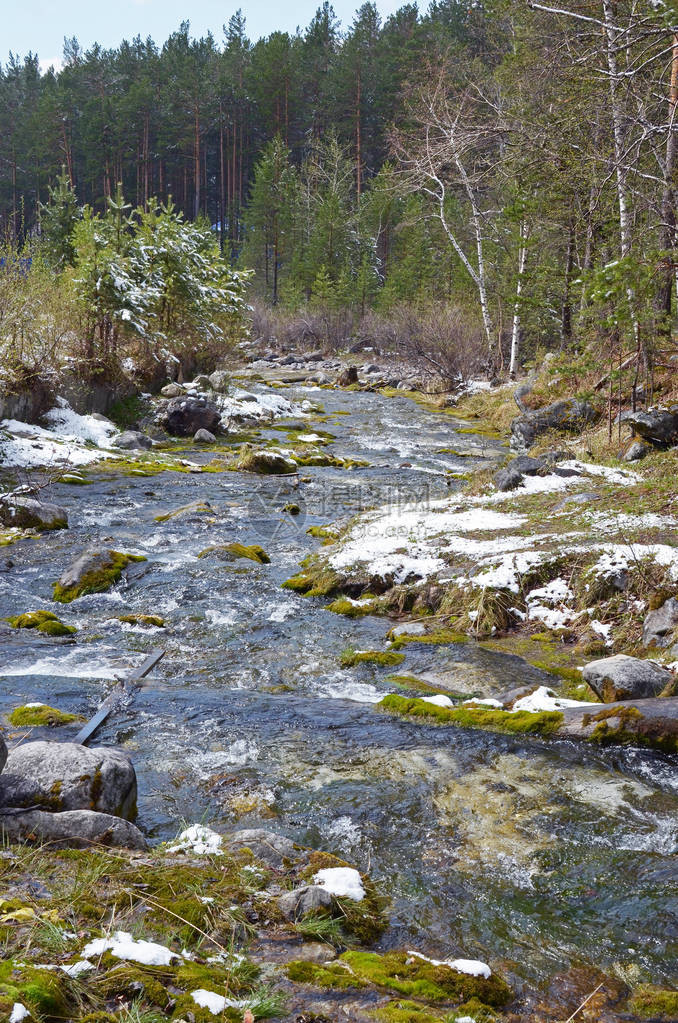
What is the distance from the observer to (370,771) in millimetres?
5199

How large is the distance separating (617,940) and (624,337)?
36.3 ft

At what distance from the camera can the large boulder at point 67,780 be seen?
393cm

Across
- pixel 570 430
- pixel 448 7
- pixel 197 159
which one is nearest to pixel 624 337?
pixel 570 430

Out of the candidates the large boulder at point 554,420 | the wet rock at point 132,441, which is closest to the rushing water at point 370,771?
the large boulder at point 554,420

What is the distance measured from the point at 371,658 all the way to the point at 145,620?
107 inches

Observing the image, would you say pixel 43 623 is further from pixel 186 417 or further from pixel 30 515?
pixel 186 417

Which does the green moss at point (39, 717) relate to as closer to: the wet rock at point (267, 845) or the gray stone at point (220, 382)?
the wet rock at point (267, 845)

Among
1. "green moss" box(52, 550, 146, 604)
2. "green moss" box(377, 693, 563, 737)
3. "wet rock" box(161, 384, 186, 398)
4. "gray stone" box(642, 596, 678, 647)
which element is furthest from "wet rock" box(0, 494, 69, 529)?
"wet rock" box(161, 384, 186, 398)

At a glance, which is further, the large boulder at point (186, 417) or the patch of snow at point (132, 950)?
the large boulder at point (186, 417)

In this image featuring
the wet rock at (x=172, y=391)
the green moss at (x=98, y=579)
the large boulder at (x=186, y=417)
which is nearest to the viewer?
the green moss at (x=98, y=579)

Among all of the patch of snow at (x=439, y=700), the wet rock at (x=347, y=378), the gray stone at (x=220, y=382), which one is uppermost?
the wet rock at (x=347, y=378)

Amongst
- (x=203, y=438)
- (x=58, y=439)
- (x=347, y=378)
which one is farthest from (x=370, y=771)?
(x=347, y=378)

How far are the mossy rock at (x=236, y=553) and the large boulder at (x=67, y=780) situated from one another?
614 centimetres

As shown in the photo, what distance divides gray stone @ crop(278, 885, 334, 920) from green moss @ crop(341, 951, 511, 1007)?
33 cm
